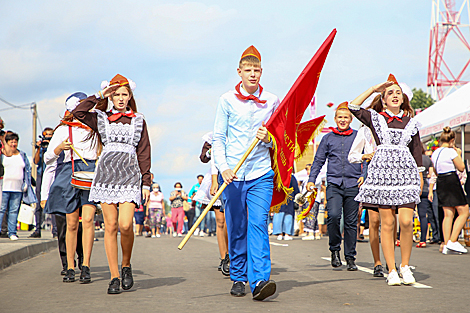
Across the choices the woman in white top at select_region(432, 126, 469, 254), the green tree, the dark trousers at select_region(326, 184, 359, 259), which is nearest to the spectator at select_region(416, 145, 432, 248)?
the woman in white top at select_region(432, 126, 469, 254)

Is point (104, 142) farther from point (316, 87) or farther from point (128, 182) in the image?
point (316, 87)

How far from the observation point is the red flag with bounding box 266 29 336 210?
5.71m

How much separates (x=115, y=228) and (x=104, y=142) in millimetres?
899

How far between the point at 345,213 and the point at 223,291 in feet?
9.18

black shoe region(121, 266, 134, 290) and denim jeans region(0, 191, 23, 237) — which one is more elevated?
denim jeans region(0, 191, 23, 237)

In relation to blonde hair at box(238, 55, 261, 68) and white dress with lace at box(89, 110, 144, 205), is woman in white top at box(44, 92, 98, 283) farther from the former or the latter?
blonde hair at box(238, 55, 261, 68)

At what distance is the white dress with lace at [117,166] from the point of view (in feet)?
19.6

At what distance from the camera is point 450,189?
11281 millimetres

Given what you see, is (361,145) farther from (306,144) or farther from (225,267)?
(225,267)

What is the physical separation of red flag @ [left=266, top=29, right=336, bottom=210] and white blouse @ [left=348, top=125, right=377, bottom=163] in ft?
3.93

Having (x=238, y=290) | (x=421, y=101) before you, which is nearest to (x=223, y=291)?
(x=238, y=290)

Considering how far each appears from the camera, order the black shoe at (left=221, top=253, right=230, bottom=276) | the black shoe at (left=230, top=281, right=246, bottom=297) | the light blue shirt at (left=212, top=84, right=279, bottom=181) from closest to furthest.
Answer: the black shoe at (left=230, top=281, right=246, bottom=297) → the light blue shirt at (left=212, top=84, right=279, bottom=181) → the black shoe at (left=221, top=253, right=230, bottom=276)

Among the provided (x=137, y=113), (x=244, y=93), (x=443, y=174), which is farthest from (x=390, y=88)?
(x=443, y=174)

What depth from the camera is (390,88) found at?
261 inches
